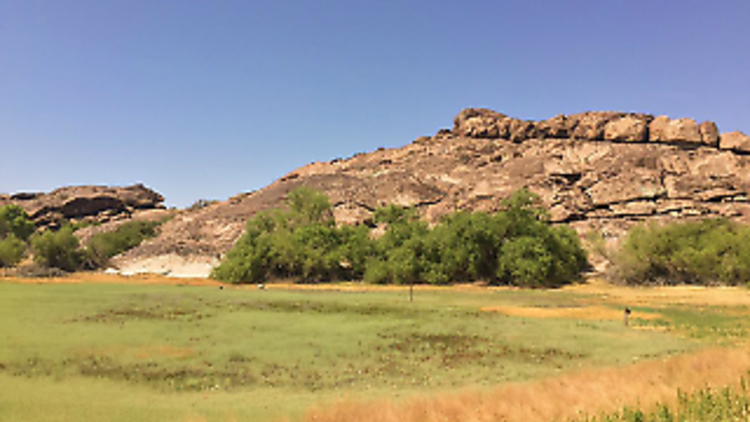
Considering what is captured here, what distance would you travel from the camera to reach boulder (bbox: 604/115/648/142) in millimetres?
113625

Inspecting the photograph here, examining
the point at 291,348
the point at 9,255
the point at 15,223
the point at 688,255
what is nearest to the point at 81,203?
the point at 15,223

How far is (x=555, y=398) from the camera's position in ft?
44.6

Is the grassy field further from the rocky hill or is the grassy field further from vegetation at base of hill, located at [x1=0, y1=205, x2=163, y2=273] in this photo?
the rocky hill

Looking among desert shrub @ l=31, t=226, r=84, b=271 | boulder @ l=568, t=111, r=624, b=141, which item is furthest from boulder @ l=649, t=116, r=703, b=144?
desert shrub @ l=31, t=226, r=84, b=271

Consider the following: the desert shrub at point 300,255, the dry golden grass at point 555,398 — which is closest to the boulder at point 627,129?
the desert shrub at point 300,255

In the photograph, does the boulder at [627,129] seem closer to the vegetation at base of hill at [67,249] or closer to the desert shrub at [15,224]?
the vegetation at base of hill at [67,249]

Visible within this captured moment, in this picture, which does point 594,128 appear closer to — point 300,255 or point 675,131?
point 675,131

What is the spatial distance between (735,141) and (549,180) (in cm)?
4259

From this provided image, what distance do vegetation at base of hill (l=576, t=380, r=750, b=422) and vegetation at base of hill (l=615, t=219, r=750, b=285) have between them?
47.6 metres

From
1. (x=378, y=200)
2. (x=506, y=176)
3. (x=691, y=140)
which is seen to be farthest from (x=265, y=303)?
(x=691, y=140)

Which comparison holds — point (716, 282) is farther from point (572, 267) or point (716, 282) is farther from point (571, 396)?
point (571, 396)

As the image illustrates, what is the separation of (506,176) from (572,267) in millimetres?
49879

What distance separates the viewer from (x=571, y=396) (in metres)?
13.7

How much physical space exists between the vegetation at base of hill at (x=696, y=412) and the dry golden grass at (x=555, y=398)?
1.85ft
